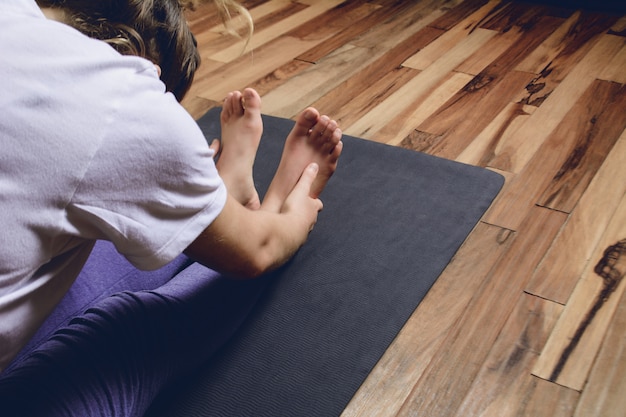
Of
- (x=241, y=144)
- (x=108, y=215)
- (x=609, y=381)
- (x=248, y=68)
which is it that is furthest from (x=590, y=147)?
(x=108, y=215)

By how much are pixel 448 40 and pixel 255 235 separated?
163cm

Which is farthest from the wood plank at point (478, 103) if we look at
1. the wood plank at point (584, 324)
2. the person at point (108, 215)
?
the person at point (108, 215)

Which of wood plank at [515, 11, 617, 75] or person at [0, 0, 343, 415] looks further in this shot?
wood plank at [515, 11, 617, 75]

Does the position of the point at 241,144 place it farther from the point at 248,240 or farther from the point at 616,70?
the point at 616,70

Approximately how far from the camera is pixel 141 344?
99cm

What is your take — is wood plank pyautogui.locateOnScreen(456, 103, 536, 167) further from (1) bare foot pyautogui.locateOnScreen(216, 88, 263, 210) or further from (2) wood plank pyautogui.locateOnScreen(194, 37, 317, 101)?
(2) wood plank pyautogui.locateOnScreen(194, 37, 317, 101)

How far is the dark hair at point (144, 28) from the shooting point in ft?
2.88

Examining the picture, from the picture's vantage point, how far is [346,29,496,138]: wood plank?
1871 millimetres

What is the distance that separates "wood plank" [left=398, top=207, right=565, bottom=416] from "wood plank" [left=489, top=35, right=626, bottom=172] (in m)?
0.23

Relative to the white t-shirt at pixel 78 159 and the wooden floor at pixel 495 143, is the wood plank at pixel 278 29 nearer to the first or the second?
the wooden floor at pixel 495 143

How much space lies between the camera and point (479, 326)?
1202 millimetres

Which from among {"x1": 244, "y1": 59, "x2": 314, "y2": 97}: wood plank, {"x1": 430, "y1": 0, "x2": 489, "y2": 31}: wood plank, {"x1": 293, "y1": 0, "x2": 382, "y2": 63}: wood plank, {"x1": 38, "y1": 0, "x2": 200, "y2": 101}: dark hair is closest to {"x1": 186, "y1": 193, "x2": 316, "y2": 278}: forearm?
{"x1": 38, "y1": 0, "x2": 200, "y2": 101}: dark hair

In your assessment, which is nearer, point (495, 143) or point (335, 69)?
point (495, 143)

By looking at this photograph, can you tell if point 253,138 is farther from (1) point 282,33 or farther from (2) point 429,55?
(1) point 282,33
